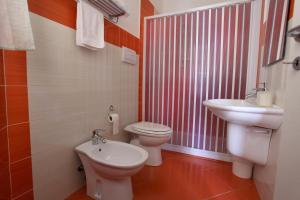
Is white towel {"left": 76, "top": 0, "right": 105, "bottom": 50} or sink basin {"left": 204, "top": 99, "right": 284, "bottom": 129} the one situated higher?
white towel {"left": 76, "top": 0, "right": 105, "bottom": 50}

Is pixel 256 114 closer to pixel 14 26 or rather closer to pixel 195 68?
pixel 195 68

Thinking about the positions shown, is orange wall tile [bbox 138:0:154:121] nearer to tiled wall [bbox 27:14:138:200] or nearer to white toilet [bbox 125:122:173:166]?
white toilet [bbox 125:122:173:166]

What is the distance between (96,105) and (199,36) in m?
1.46

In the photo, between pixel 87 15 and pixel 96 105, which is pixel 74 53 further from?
pixel 96 105

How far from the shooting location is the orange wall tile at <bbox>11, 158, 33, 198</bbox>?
94cm

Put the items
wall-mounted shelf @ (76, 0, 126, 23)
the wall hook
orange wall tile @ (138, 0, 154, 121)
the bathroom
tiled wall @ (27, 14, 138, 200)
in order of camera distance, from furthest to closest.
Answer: orange wall tile @ (138, 0, 154, 121) < wall-mounted shelf @ (76, 0, 126, 23) < tiled wall @ (27, 14, 138, 200) < the bathroom < the wall hook

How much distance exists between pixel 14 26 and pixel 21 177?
34.3 inches

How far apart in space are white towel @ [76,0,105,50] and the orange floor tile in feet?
4.23

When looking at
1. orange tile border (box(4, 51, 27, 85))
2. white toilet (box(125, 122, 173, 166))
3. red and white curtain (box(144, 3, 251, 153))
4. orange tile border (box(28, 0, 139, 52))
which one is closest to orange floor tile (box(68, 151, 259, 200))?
white toilet (box(125, 122, 173, 166))

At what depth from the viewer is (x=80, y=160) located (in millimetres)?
1413

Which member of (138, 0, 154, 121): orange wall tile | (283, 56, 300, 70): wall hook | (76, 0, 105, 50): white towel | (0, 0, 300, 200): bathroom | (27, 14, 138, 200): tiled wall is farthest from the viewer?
(138, 0, 154, 121): orange wall tile

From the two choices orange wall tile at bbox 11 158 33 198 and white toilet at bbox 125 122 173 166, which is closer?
orange wall tile at bbox 11 158 33 198

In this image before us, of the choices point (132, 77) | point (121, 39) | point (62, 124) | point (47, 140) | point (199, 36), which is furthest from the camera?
point (132, 77)

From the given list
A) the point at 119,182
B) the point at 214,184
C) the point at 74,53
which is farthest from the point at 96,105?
the point at 214,184
